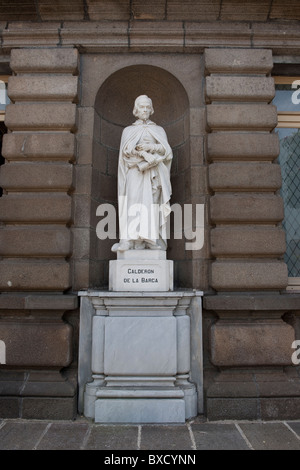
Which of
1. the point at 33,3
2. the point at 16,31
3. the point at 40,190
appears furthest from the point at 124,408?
the point at 33,3

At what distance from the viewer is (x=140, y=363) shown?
4.07 meters

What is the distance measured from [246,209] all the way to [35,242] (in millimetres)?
3042

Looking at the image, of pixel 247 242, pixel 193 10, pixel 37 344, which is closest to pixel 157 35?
pixel 193 10

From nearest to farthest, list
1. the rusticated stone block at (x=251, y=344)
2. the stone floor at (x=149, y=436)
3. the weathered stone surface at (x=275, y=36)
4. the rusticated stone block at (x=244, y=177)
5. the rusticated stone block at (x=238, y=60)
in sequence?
the stone floor at (x=149, y=436)
the rusticated stone block at (x=251, y=344)
the rusticated stone block at (x=244, y=177)
the rusticated stone block at (x=238, y=60)
the weathered stone surface at (x=275, y=36)

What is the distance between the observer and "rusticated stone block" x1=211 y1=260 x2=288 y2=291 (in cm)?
446

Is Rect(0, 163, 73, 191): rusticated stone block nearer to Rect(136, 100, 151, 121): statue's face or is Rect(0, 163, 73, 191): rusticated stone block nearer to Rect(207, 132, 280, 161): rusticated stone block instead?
Answer: Rect(136, 100, 151, 121): statue's face

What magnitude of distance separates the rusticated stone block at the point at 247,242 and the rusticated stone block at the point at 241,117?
157 cm

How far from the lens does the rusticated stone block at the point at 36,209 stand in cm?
462

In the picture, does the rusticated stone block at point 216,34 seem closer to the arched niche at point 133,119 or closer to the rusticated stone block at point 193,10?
the rusticated stone block at point 193,10

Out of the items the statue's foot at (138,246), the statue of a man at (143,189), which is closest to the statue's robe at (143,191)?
the statue of a man at (143,189)

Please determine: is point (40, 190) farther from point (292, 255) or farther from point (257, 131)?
point (292, 255)

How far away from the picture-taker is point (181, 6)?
5113 mm

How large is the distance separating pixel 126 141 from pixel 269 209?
2.29m

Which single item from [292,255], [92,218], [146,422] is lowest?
[146,422]
